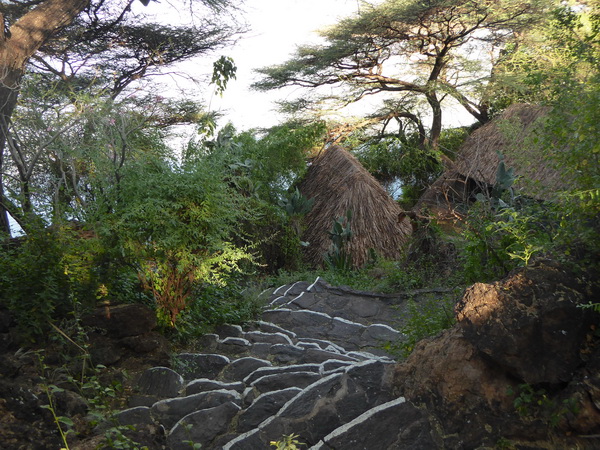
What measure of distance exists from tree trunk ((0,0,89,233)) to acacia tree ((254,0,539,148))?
8.61 metres

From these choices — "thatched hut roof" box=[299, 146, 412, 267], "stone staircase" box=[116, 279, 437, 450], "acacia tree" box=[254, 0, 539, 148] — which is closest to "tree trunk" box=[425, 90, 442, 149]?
"acacia tree" box=[254, 0, 539, 148]

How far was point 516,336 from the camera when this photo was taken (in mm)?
2629

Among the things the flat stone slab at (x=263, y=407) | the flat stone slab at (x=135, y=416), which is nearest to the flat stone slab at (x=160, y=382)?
the flat stone slab at (x=135, y=416)

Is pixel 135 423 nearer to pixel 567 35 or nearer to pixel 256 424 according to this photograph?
pixel 256 424

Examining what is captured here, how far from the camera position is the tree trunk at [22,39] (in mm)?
6215

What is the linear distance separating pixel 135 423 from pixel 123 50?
12.7 metres

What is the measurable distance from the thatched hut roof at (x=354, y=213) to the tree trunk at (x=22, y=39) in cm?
537

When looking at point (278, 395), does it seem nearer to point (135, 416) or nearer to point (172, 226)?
point (135, 416)

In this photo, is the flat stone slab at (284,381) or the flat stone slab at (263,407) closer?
the flat stone slab at (263,407)

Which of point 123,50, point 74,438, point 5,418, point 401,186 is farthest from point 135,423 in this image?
point 123,50

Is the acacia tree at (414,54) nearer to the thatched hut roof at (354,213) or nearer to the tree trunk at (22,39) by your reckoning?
the thatched hut roof at (354,213)

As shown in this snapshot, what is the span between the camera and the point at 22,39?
670 centimetres

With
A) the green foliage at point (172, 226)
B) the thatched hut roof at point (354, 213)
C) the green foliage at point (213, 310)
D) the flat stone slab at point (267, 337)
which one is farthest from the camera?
the thatched hut roof at point (354, 213)

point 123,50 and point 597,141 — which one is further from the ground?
point 123,50
